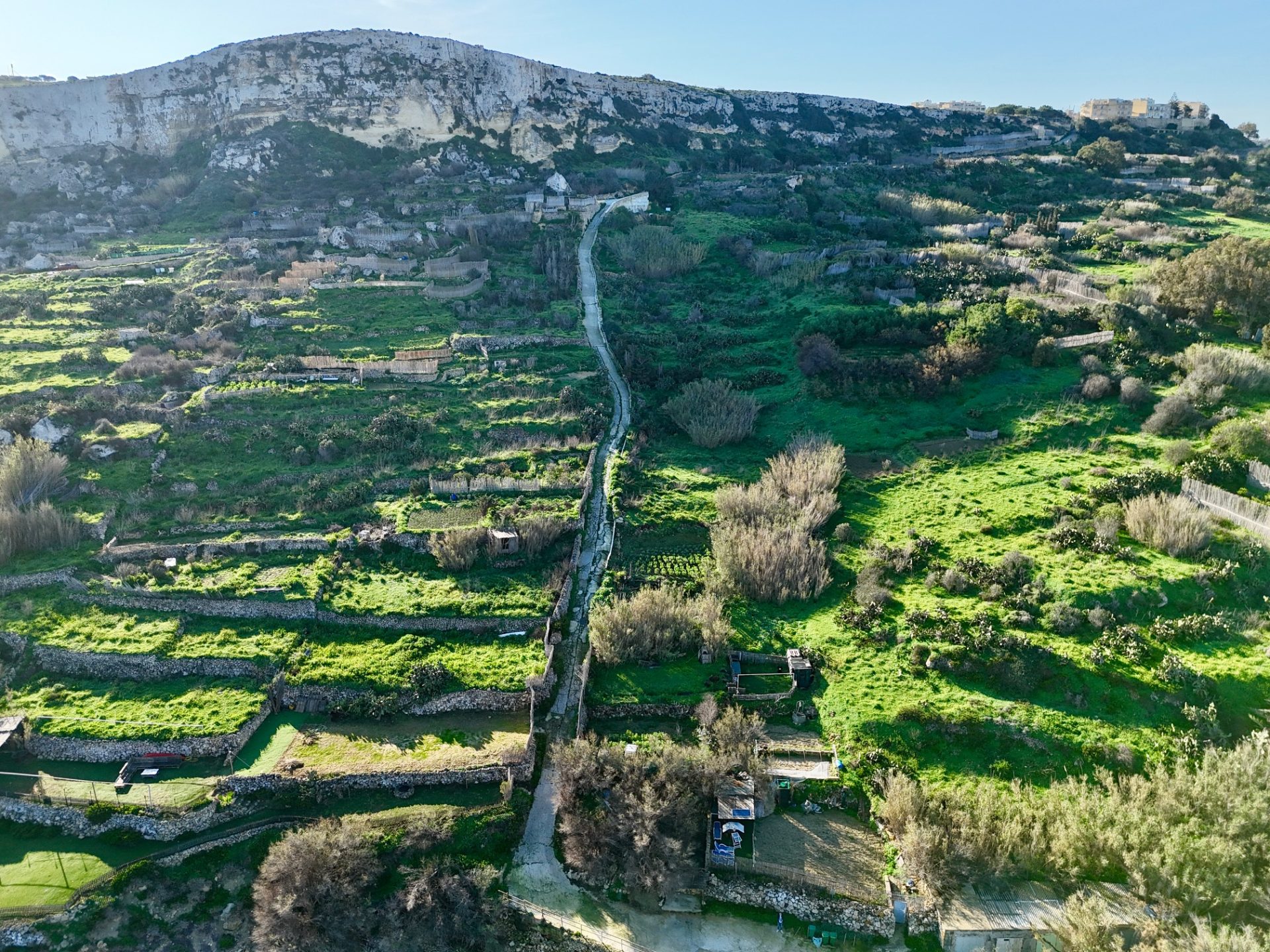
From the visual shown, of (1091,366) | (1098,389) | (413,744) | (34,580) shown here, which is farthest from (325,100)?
Result: (413,744)

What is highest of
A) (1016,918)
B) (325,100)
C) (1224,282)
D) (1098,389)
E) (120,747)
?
(325,100)

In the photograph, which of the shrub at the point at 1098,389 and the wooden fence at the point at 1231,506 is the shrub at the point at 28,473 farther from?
the shrub at the point at 1098,389

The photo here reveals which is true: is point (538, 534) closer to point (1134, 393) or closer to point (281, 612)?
point (281, 612)

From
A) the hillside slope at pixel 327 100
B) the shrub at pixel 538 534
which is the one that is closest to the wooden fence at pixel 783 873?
the shrub at pixel 538 534

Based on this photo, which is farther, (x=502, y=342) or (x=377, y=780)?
(x=502, y=342)

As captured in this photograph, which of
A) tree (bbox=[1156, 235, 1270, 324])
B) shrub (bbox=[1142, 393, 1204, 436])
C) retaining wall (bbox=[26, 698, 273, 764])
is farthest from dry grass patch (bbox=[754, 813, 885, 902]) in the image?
tree (bbox=[1156, 235, 1270, 324])
